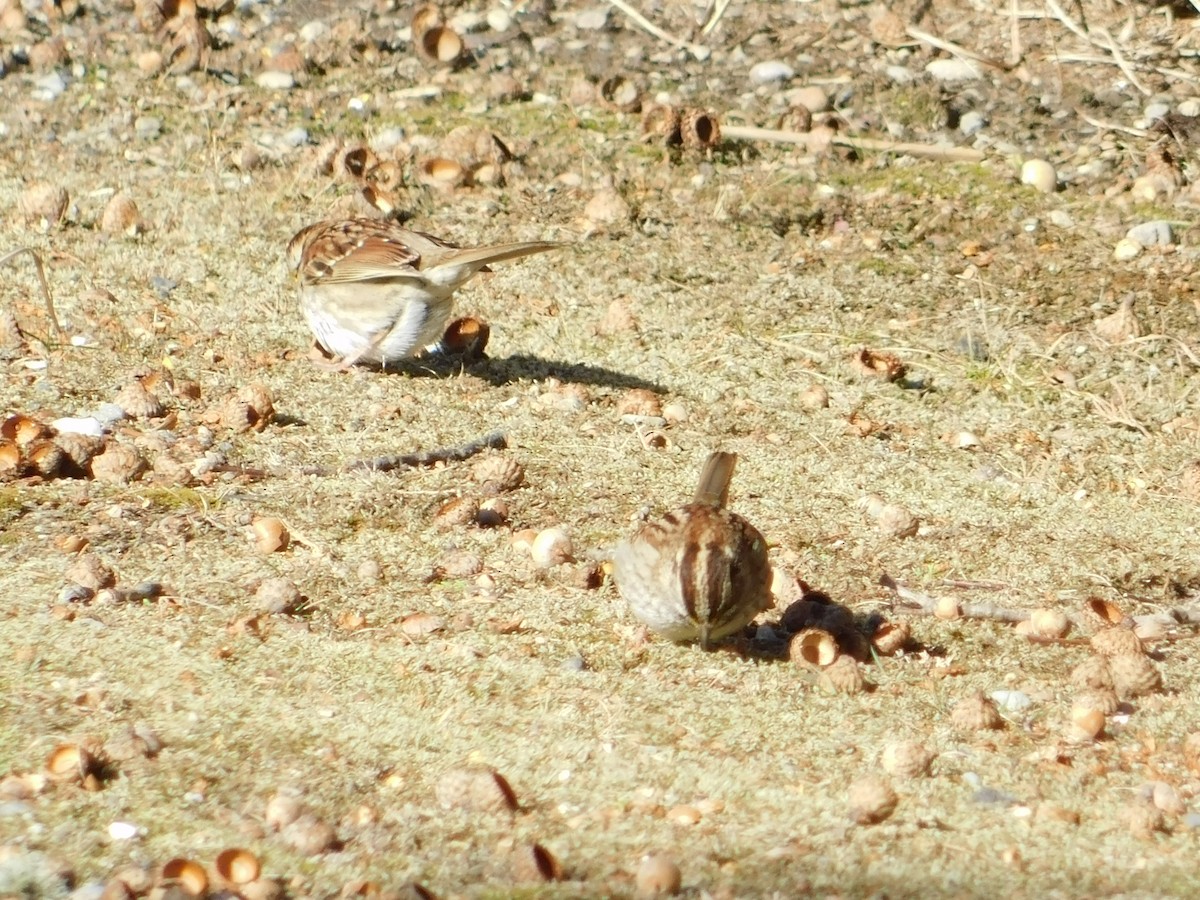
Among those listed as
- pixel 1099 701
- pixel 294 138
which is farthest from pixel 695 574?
pixel 294 138

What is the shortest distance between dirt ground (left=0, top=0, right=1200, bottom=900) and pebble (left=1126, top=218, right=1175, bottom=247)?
0.03m

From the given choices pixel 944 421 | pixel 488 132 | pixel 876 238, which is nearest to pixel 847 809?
pixel 944 421

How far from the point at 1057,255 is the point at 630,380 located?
2.20m

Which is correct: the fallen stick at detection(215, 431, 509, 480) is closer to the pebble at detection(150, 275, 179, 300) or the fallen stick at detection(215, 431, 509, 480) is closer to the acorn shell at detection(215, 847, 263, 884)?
the pebble at detection(150, 275, 179, 300)

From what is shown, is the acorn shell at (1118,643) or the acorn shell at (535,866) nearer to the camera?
the acorn shell at (535,866)

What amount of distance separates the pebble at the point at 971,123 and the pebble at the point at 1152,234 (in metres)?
1.15

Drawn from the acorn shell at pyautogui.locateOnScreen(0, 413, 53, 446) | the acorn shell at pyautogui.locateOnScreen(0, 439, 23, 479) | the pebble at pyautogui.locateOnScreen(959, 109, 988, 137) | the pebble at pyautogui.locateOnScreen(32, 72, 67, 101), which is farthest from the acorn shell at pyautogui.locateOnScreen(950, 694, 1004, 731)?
the pebble at pyautogui.locateOnScreen(32, 72, 67, 101)

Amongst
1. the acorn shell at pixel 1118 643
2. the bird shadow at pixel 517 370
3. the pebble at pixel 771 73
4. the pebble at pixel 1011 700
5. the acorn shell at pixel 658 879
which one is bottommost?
→ the pebble at pixel 1011 700

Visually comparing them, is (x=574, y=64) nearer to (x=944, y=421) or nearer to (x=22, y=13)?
(x=22, y=13)

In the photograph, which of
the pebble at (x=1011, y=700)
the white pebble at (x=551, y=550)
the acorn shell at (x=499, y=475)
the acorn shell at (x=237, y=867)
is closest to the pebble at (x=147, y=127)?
the acorn shell at (x=499, y=475)

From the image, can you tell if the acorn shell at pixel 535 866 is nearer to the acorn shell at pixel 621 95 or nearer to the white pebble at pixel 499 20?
the acorn shell at pixel 621 95

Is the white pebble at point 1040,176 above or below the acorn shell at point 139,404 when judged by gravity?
above

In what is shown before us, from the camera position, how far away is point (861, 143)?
7.96m

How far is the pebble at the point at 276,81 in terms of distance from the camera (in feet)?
27.6
